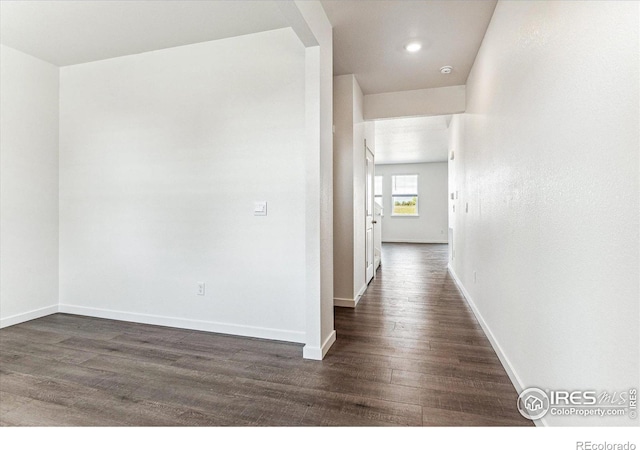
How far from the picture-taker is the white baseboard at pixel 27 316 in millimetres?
3172

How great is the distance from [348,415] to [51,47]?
4.02 meters

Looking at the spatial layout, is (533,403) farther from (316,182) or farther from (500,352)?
(316,182)

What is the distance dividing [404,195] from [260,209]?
918 centimetres

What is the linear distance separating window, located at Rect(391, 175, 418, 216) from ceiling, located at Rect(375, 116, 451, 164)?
66cm

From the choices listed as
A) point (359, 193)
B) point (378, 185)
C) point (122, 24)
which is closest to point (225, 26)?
point (122, 24)

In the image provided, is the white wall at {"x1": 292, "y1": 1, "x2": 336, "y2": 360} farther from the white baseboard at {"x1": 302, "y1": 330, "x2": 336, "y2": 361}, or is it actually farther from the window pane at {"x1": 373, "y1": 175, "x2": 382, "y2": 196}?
the window pane at {"x1": 373, "y1": 175, "x2": 382, "y2": 196}

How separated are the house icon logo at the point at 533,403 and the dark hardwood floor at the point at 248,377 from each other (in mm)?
50

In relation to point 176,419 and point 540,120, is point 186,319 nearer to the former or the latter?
point 176,419

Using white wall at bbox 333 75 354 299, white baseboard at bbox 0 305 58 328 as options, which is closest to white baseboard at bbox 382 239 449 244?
white wall at bbox 333 75 354 299

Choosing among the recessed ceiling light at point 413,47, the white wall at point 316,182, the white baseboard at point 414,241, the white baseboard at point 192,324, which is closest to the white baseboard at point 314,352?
the white wall at point 316,182

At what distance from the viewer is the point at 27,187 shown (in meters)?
3.37

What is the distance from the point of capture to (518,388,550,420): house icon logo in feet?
5.21

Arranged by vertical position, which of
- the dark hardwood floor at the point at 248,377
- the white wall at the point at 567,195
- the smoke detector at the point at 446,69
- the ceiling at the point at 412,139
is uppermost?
the ceiling at the point at 412,139

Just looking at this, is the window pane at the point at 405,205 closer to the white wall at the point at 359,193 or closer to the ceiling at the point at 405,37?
the white wall at the point at 359,193
